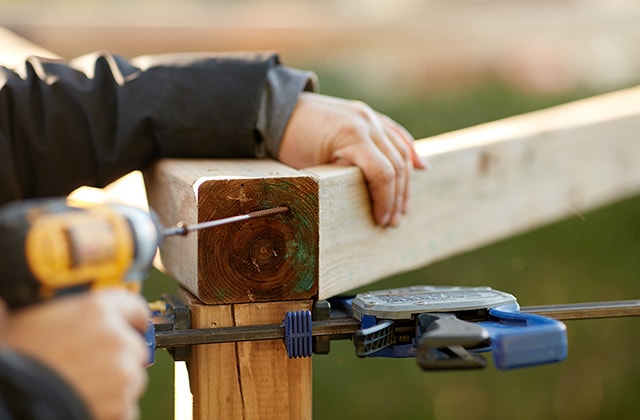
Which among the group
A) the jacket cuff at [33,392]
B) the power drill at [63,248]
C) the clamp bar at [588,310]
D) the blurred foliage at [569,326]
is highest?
the power drill at [63,248]

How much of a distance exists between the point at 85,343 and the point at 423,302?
549 mm

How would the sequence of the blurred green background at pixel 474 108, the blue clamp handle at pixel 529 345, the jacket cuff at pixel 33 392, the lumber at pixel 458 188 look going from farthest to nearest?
the blurred green background at pixel 474 108
the lumber at pixel 458 188
the blue clamp handle at pixel 529 345
the jacket cuff at pixel 33 392

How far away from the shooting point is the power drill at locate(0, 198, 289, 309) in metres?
0.69

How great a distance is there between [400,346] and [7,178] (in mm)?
644

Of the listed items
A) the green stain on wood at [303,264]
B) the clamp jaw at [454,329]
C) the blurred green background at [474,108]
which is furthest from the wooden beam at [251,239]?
the blurred green background at [474,108]

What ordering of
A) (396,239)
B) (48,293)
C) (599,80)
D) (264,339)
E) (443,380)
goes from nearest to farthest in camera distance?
(48,293) → (264,339) → (396,239) → (443,380) → (599,80)

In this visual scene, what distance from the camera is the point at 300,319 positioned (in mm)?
1163

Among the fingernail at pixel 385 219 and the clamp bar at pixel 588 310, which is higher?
the fingernail at pixel 385 219

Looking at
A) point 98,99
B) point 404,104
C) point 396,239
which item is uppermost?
point 404,104

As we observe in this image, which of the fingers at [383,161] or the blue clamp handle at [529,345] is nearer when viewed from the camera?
the blue clamp handle at [529,345]

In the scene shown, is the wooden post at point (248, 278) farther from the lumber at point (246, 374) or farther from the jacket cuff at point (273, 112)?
the jacket cuff at point (273, 112)

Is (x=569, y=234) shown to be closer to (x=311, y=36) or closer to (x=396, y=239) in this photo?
(x=311, y=36)

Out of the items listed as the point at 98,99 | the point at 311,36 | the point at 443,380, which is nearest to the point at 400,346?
the point at 98,99

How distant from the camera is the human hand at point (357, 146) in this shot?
1389 millimetres
